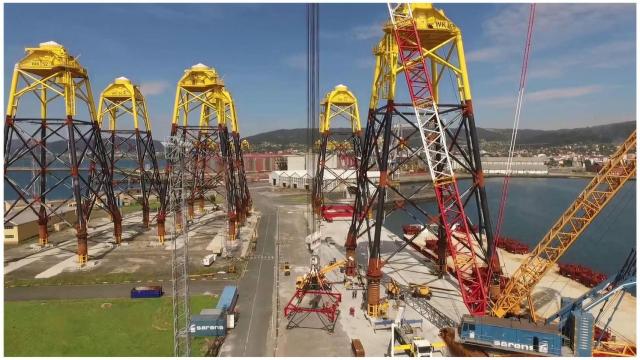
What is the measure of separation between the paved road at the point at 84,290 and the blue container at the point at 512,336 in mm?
21518

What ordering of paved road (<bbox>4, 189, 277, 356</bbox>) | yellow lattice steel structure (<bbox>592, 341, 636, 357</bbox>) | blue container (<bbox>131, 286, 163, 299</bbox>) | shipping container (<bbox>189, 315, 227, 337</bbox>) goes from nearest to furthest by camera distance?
yellow lattice steel structure (<bbox>592, 341, 636, 357</bbox>)
paved road (<bbox>4, 189, 277, 356</bbox>)
shipping container (<bbox>189, 315, 227, 337</bbox>)
blue container (<bbox>131, 286, 163, 299</bbox>)

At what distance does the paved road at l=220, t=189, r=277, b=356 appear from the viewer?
85.3 feet

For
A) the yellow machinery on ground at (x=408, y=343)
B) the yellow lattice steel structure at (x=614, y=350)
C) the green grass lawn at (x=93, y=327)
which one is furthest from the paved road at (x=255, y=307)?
the yellow lattice steel structure at (x=614, y=350)

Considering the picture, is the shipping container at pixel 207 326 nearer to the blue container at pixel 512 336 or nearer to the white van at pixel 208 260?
the blue container at pixel 512 336

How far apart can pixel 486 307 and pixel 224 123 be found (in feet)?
130

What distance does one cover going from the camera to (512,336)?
80.2ft

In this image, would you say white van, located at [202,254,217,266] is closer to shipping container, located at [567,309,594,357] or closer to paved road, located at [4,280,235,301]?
paved road, located at [4,280,235,301]

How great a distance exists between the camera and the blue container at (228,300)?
30022 millimetres

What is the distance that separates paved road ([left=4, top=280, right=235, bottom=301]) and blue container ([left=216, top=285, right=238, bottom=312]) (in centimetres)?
336

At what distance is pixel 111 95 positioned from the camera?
56312 mm

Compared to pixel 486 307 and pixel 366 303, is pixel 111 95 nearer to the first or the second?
pixel 366 303

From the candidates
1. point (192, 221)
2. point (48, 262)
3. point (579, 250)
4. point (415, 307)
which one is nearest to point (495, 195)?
point (579, 250)

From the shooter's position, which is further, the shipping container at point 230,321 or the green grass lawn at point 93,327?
the shipping container at point 230,321

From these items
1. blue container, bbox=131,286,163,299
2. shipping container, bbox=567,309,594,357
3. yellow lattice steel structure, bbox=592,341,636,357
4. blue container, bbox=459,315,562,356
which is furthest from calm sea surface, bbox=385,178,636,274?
blue container, bbox=131,286,163,299
